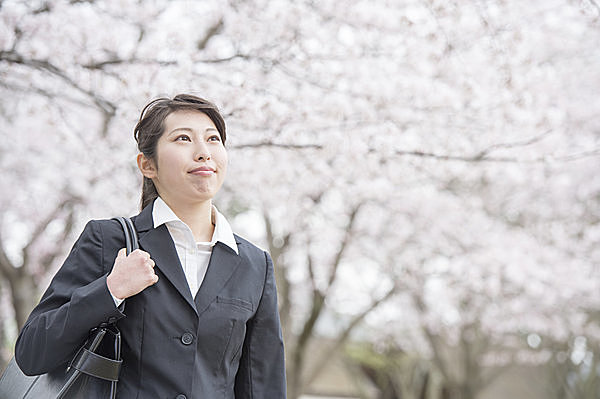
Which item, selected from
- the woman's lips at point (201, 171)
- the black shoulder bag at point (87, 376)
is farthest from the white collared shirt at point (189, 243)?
the black shoulder bag at point (87, 376)

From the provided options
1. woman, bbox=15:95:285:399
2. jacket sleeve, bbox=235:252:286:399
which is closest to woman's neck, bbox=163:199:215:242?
woman, bbox=15:95:285:399

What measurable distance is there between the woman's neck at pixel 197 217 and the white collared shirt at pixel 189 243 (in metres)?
0.03

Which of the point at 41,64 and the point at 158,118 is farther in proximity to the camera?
the point at 41,64

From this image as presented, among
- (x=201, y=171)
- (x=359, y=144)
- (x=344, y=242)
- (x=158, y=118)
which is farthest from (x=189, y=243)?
(x=344, y=242)

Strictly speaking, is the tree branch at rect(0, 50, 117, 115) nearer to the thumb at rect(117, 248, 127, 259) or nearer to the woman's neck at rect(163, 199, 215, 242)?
the woman's neck at rect(163, 199, 215, 242)

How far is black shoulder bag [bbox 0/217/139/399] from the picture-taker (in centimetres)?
148

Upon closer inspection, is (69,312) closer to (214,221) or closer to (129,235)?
(129,235)

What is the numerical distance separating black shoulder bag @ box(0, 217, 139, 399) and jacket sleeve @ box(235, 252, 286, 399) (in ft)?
1.21

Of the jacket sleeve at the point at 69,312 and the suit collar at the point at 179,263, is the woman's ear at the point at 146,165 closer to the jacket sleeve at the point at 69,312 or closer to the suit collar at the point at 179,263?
the suit collar at the point at 179,263

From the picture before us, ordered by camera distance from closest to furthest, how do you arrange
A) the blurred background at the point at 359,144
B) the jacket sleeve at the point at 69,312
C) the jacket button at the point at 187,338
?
the jacket sleeve at the point at 69,312
the jacket button at the point at 187,338
the blurred background at the point at 359,144

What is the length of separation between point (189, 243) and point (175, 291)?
0.55 ft

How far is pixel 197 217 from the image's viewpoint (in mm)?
1794

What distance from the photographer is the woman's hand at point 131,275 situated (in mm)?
1491

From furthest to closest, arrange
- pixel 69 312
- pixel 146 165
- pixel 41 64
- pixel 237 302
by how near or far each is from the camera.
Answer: pixel 41 64 → pixel 146 165 → pixel 237 302 → pixel 69 312
